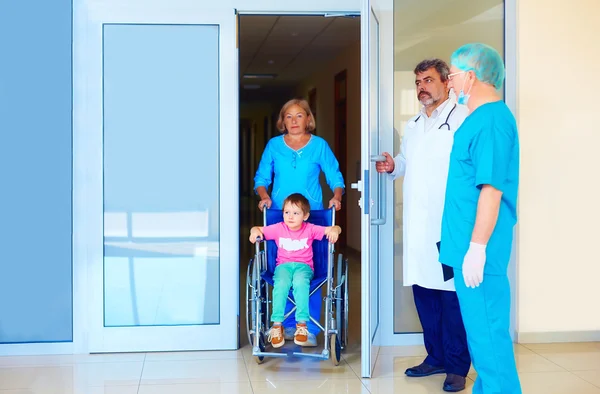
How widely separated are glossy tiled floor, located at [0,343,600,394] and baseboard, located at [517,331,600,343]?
10 centimetres

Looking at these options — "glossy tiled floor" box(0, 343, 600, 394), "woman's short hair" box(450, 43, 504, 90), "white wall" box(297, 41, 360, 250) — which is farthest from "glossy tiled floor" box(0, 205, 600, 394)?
"white wall" box(297, 41, 360, 250)

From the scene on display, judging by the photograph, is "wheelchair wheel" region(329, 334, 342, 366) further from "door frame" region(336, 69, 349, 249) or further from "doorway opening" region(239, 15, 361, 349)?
"door frame" region(336, 69, 349, 249)

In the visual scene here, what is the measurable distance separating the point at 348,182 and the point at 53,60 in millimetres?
5886

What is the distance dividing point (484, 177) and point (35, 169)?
270 centimetres

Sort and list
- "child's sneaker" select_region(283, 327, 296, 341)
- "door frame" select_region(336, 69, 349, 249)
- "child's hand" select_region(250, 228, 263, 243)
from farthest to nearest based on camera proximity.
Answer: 1. "door frame" select_region(336, 69, 349, 249)
2. "child's sneaker" select_region(283, 327, 296, 341)
3. "child's hand" select_region(250, 228, 263, 243)

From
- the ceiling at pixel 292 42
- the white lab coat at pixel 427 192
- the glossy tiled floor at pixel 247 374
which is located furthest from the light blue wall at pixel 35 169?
the ceiling at pixel 292 42

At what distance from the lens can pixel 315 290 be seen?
170 inches

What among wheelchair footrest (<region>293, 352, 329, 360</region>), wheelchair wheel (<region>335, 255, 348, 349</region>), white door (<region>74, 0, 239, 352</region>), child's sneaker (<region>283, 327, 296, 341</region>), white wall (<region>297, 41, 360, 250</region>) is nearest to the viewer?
wheelchair footrest (<region>293, 352, 329, 360</region>)

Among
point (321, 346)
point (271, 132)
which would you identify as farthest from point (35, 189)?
point (271, 132)

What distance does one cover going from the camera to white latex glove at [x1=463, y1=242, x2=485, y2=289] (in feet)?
8.63

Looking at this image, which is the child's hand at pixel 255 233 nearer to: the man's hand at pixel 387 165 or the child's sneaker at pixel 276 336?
the child's sneaker at pixel 276 336

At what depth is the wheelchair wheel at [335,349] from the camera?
161 inches

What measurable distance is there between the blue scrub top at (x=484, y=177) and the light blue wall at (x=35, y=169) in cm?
241

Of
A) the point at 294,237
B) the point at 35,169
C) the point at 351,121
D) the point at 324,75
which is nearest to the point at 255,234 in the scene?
the point at 294,237
